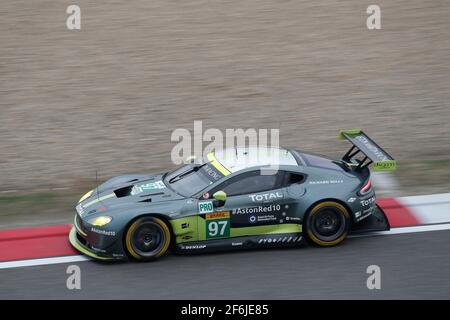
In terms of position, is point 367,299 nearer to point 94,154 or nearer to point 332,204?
point 332,204

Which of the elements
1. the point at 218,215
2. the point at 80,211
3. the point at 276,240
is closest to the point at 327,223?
the point at 276,240

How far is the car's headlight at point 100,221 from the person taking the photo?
845 centimetres

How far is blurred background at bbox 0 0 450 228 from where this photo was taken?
40.7ft

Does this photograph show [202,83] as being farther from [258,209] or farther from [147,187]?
[258,209]

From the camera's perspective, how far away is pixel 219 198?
8.57m

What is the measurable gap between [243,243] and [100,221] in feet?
6.00

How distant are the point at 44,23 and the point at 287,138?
6.62m

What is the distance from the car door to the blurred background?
2.94 meters

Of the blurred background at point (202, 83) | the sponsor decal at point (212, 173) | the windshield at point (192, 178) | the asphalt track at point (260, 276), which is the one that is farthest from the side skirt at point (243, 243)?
the blurred background at point (202, 83)

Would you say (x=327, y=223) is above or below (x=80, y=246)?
above
